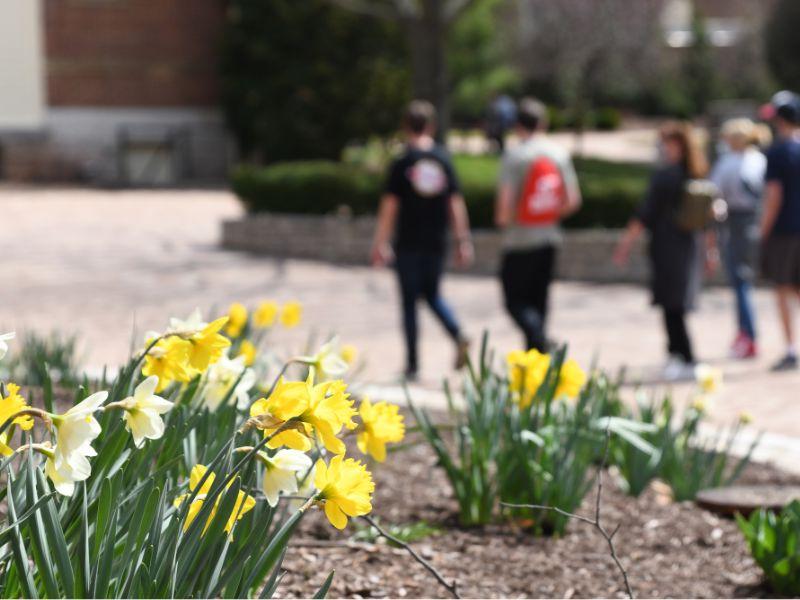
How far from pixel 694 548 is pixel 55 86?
2490cm

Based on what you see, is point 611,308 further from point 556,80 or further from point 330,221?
point 556,80

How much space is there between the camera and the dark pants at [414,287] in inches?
335

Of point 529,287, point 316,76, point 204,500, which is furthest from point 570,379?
point 316,76

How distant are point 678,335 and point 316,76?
17.9 meters

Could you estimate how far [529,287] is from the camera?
27.3ft

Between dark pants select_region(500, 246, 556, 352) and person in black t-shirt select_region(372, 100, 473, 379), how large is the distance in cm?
38

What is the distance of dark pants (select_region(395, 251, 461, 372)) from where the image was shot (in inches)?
335

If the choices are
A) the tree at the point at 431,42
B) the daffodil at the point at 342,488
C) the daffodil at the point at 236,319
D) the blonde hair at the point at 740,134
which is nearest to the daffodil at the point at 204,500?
the daffodil at the point at 342,488

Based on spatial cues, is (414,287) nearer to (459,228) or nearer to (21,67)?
(459,228)

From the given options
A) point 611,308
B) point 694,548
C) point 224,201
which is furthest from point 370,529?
point 224,201

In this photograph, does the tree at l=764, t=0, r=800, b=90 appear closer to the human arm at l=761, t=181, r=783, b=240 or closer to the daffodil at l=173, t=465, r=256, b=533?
the human arm at l=761, t=181, r=783, b=240

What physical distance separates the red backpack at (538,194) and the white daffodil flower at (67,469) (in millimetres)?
6171

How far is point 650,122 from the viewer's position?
52.7 m

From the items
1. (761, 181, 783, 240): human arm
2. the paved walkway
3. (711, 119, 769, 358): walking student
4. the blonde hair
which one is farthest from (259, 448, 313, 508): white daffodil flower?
the blonde hair
